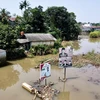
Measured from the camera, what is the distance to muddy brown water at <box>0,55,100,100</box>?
11.0 m

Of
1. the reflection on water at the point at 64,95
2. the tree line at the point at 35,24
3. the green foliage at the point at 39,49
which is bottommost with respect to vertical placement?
the reflection on water at the point at 64,95

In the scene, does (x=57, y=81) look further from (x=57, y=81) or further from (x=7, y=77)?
(x=7, y=77)

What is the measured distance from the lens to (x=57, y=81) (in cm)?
1348

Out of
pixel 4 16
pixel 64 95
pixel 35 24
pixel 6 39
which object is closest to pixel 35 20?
pixel 35 24

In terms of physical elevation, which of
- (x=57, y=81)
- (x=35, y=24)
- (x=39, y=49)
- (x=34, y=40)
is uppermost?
(x=35, y=24)

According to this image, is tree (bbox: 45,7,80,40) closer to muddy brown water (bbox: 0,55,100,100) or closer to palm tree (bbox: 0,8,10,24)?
palm tree (bbox: 0,8,10,24)

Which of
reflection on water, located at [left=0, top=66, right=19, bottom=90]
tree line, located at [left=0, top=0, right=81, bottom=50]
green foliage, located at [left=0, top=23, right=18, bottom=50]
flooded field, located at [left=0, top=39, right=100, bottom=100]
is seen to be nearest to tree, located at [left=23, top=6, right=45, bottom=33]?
tree line, located at [left=0, top=0, right=81, bottom=50]

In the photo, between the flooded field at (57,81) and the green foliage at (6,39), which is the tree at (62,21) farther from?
the flooded field at (57,81)

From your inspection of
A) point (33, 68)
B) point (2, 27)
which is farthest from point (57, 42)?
point (33, 68)

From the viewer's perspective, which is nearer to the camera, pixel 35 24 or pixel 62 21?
pixel 35 24

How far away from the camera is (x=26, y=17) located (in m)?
36.8

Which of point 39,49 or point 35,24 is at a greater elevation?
point 35,24

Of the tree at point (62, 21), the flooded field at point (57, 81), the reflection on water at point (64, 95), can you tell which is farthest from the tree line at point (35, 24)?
the reflection on water at point (64, 95)

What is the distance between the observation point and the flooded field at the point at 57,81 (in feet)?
36.0
